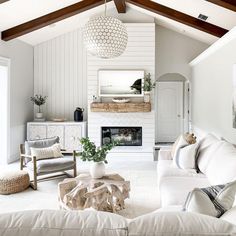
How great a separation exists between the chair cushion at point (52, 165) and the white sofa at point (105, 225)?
3.53 m

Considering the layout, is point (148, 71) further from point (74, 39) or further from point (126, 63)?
point (74, 39)

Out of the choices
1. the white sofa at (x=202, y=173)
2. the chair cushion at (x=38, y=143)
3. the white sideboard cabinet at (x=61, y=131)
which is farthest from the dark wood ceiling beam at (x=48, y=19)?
the white sofa at (x=202, y=173)

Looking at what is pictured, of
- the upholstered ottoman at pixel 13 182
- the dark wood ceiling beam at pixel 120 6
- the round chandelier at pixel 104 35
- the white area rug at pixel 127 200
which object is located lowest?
the white area rug at pixel 127 200

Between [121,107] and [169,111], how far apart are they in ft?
8.46

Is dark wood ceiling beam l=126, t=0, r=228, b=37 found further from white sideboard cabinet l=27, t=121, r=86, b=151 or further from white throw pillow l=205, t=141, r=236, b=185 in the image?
white sideboard cabinet l=27, t=121, r=86, b=151

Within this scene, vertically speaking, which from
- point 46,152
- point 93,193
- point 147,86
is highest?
point 147,86

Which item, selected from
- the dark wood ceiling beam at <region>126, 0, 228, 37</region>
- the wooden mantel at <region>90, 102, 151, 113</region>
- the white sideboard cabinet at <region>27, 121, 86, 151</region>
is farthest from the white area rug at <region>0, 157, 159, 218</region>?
the dark wood ceiling beam at <region>126, 0, 228, 37</region>

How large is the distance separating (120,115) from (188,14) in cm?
280

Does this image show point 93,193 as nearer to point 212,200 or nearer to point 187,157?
point 187,157

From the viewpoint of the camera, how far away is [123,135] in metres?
7.58

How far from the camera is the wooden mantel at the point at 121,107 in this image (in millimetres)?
7262

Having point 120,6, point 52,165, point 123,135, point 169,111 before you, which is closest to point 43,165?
point 52,165

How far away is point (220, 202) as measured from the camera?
1.95 meters

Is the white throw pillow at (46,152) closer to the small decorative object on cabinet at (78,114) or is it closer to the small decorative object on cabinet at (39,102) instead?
the small decorative object on cabinet at (78,114)
